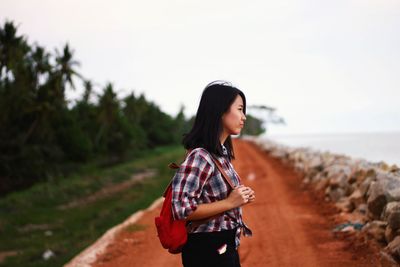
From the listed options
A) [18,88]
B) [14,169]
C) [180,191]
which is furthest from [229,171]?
[18,88]

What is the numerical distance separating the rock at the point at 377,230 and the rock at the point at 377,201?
0.26 metres

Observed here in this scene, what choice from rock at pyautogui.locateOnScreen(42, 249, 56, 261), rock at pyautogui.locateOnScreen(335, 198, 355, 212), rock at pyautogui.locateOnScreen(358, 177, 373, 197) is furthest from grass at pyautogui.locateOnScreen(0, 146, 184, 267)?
rock at pyautogui.locateOnScreen(358, 177, 373, 197)

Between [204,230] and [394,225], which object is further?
[394,225]

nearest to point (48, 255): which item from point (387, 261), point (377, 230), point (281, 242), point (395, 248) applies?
point (281, 242)

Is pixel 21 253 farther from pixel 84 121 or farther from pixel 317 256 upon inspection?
pixel 84 121

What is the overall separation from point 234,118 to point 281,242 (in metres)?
5.36

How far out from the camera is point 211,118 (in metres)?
2.34

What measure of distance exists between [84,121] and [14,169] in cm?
1514

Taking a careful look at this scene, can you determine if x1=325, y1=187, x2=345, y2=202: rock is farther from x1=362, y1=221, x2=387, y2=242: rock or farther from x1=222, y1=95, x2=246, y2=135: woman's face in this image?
x1=222, y1=95, x2=246, y2=135: woman's face

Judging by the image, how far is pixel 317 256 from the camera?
6.44m

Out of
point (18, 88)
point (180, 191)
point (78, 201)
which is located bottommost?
point (78, 201)

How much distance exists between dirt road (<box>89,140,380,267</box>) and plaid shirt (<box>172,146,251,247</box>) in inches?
162

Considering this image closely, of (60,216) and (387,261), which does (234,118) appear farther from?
(60,216)

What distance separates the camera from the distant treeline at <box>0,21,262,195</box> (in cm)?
2744
